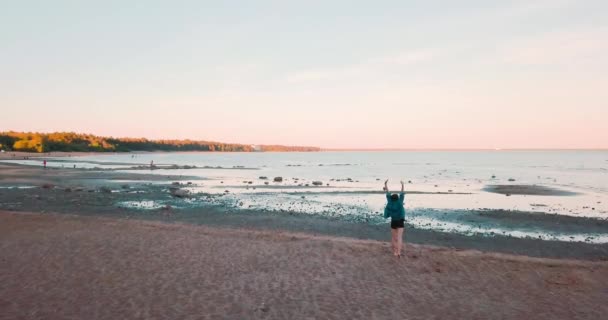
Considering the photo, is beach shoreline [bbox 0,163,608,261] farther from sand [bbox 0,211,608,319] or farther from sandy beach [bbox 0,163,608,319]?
sand [bbox 0,211,608,319]

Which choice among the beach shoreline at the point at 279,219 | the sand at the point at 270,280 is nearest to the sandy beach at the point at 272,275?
the sand at the point at 270,280

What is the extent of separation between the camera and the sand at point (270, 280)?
32.4 ft

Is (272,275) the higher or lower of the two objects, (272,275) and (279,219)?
the higher

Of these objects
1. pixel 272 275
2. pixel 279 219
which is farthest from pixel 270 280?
pixel 279 219

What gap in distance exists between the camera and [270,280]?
478 inches

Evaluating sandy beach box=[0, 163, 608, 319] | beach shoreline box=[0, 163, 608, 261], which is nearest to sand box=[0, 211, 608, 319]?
sandy beach box=[0, 163, 608, 319]

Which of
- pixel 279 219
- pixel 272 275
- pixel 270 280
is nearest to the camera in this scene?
pixel 270 280

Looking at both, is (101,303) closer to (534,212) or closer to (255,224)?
(255,224)

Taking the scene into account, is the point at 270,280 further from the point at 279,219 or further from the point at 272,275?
the point at 279,219

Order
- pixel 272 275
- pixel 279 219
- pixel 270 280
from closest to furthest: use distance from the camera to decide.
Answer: pixel 270 280
pixel 272 275
pixel 279 219

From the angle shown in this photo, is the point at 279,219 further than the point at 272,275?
Yes

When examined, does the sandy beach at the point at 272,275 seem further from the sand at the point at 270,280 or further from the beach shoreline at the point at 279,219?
the beach shoreline at the point at 279,219

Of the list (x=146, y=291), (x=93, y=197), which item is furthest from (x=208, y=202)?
(x=146, y=291)

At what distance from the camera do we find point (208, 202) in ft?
108
